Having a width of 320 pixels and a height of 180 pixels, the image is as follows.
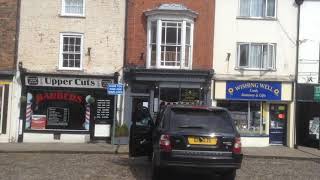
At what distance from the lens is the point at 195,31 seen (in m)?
25.6

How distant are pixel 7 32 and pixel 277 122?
1356 centimetres

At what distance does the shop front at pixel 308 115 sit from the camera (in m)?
25.9

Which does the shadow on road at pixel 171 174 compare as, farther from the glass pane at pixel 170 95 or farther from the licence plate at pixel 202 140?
the glass pane at pixel 170 95

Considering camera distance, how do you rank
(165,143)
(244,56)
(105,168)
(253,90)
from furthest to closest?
(244,56), (253,90), (105,168), (165,143)

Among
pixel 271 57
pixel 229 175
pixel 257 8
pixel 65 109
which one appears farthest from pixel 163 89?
pixel 229 175

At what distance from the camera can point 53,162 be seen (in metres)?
17.0

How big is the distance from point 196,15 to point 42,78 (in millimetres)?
7670

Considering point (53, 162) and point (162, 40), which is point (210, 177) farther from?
point (162, 40)

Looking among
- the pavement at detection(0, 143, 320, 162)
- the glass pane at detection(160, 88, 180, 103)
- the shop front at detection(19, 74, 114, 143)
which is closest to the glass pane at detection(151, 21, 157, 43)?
the glass pane at detection(160, 88, 180, 103)

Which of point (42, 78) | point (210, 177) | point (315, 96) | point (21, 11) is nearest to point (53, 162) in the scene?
point (210, 177)

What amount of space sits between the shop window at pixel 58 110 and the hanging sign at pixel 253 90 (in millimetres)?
6756

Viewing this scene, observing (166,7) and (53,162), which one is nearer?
(53,162)

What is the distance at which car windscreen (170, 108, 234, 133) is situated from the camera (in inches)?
481

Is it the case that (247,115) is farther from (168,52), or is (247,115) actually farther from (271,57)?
(168,52)
